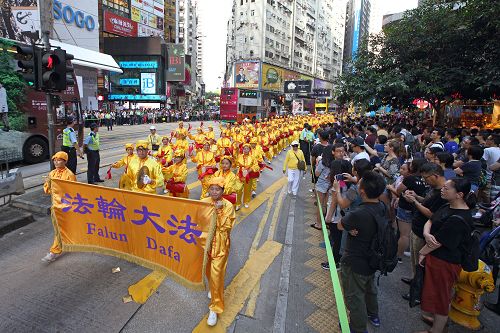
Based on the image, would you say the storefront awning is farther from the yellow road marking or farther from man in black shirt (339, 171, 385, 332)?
man in black shirt (339, 171, 385, 332)

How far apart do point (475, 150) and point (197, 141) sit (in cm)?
970

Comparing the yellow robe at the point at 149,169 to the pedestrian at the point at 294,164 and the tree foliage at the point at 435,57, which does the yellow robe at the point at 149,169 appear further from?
the tree foliage at the point at 435,57

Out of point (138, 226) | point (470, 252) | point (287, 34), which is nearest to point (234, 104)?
point (138, 226)

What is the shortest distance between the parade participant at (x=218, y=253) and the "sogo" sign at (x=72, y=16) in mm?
39226

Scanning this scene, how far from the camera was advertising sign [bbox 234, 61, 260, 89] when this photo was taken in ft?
197

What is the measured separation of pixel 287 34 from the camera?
7100cm

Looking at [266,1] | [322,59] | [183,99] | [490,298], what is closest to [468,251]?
[490,298]

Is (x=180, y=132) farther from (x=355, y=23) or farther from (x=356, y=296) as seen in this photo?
(x=355, y=23)

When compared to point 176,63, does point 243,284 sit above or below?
below

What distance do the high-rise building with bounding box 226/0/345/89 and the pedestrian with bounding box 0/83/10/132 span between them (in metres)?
49.2

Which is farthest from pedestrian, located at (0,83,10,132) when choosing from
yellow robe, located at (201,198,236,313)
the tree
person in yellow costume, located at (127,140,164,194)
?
yellow robe, located at (201,198,236,313)

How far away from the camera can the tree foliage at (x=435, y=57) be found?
36.4 ft

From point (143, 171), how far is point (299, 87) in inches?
1721

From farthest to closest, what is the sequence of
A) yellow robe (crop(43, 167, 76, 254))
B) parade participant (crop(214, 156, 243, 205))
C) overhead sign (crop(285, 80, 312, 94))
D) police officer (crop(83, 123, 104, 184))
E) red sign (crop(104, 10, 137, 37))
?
red sign (crop(104, 10, 137, 37)) → overhead sign (crop(285, 80, 312, 94)) → police officer (crop(83, 123, 104, 184)) → parade participant (crop(214, 156, 243, 205)) → yellow robe (crop(43, 167, 76, 254))
